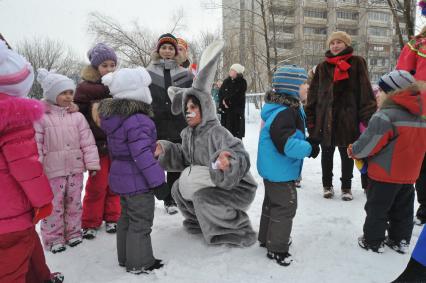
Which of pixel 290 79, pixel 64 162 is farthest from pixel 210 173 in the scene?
pixel 64 162

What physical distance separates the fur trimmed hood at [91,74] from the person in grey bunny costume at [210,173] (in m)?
1.07

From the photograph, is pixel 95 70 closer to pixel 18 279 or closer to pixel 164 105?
pixel 164 105

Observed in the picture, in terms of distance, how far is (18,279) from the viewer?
211 centimetres

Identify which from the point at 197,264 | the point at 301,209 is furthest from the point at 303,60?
the point at 197,264

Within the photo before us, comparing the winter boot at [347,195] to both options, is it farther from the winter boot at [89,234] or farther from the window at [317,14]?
the window at [317,14]

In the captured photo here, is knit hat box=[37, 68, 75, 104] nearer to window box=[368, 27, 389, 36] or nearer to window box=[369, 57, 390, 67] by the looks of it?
window box=[369, 57, 390, 67]

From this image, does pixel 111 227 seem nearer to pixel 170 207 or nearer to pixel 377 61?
pixel 170 207

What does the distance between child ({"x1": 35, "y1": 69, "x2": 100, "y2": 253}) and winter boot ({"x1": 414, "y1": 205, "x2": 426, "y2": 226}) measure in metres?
3.49

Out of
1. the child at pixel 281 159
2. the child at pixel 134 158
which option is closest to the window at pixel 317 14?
the child at pixel 281 159

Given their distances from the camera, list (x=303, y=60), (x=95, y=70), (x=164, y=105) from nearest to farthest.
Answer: (x=95, y=70) → (x=164, y=105) → (x=303, y=60)

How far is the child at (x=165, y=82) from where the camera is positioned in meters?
4.01

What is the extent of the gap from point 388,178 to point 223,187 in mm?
1440

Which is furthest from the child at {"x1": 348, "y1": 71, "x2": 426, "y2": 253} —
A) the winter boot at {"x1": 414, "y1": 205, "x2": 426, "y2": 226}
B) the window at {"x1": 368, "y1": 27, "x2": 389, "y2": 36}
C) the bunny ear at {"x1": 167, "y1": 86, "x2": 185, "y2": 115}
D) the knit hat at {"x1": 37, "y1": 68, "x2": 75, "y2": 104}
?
the window at {"x1": 368, "y1": 27, "x2": 389, "y2": 36}

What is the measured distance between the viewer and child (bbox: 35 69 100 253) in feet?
10.0
